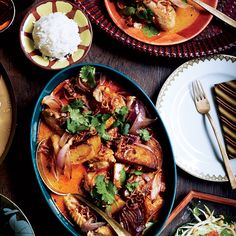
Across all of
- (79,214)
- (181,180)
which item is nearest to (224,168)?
(181,180)

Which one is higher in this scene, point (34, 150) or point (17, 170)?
point (34, 150)

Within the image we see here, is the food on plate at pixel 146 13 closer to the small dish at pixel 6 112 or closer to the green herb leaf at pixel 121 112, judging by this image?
the green herb leaf at pixel 121 112

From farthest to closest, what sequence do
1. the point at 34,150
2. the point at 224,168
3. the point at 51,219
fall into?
the point at 224,168 → the point at 51,219 → the point at 34,150

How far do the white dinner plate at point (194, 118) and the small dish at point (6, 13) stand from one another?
2.76ft

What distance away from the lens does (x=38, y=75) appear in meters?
2.64

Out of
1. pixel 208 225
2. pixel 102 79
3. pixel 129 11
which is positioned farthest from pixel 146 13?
pixel 208 225

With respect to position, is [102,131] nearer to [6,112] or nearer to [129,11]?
[6,112]

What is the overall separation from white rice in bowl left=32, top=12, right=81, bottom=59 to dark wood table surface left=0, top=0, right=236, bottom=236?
13cm

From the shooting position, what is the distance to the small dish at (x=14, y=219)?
2443 mm

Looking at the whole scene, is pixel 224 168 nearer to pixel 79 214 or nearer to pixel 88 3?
pixel 79 214

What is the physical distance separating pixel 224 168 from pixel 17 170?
3.50 ft

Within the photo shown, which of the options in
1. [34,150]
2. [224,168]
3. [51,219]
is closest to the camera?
[34,150]

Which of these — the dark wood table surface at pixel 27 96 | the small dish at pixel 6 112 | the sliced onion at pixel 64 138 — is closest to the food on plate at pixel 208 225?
the dark wood table surface at pixel 27 96

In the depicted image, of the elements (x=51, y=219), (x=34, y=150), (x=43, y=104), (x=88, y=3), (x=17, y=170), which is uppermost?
(x=88, y=3)
